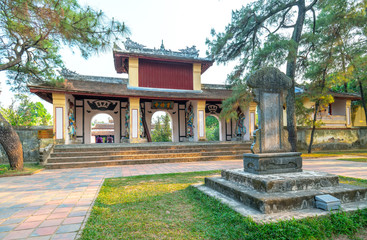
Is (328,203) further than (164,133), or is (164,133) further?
(164,133)

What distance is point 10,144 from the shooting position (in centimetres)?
666

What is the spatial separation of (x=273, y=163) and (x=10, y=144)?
796 centimetres

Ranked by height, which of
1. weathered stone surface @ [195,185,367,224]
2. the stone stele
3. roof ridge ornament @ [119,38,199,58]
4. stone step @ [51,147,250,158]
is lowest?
stone step @ [51,147,250,158]

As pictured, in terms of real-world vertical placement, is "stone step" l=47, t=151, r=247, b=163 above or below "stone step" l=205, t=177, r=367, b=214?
below

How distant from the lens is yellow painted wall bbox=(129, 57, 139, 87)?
1288 centimetres

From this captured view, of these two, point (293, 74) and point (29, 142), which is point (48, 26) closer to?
point (29, 142)

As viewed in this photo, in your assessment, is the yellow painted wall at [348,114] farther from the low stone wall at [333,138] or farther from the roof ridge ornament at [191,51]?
the roof ridge ornament at [191,51]

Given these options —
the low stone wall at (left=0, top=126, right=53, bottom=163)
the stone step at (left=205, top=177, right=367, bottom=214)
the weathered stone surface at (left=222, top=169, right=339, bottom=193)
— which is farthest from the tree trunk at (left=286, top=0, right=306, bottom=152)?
the low stone wall at (left=0, top=126, right=53, bottom=163)

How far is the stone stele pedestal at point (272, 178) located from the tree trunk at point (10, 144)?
6.52m

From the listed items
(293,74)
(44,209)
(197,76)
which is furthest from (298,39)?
(44,209)

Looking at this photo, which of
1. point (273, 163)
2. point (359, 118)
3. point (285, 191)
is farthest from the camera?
point (359, 118)

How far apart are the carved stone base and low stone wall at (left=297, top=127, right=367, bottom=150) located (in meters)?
10.9

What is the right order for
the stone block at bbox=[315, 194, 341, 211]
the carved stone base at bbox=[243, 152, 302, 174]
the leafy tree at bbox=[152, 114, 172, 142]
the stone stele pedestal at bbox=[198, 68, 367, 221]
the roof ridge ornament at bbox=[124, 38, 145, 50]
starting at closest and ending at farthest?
the stone block at bbox=[315, 194, 341, 211] < the stone stele pedestal at bbox=[198, 68, 367, 221] < the carved stone base at bbox=[243, 152, 302, 174] < the roof ridge ornament at bbox=[124, 38, 145, 50] < the leafy tree at bbox=[152, 114, 172, 142]

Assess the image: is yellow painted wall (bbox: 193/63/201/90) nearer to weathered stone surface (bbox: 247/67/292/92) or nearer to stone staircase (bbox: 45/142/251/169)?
stone staircase (bbox: 45/142/251/169)
